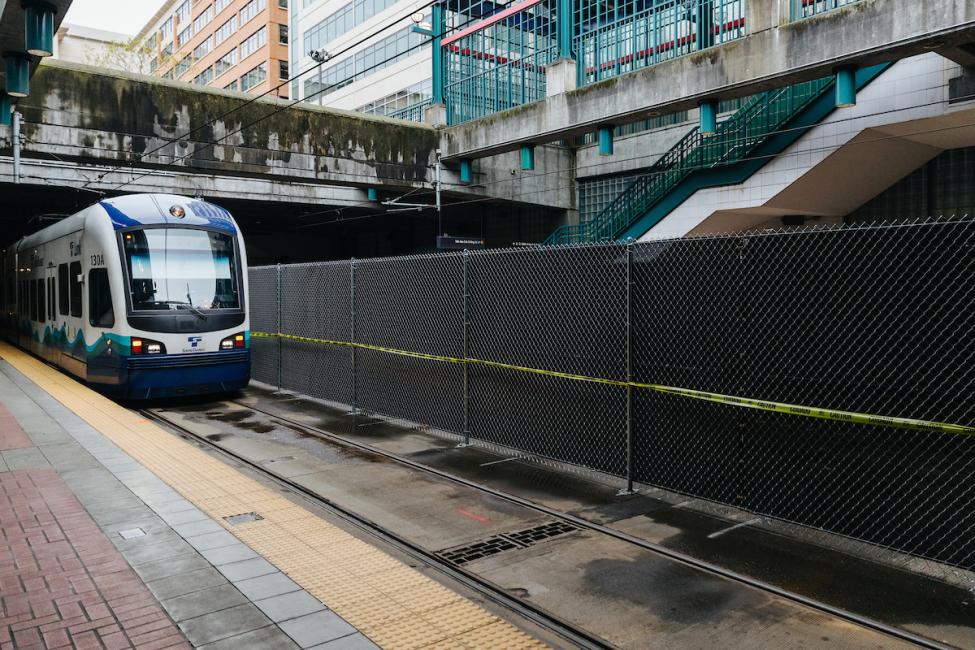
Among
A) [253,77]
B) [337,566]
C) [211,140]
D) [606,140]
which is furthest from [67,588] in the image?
[253,77]

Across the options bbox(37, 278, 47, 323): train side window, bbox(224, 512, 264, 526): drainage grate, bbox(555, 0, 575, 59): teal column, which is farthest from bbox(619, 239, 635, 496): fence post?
bbox(37, 278, 47, 323): train side window

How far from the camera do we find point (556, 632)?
14.7 ft

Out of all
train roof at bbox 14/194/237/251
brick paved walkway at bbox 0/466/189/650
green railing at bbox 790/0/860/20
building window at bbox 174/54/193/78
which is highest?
building window at bbox 174/54/193/78

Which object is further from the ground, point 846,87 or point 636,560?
point 846,87

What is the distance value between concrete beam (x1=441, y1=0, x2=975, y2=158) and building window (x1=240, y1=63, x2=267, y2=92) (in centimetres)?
5255

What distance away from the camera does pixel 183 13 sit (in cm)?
8319

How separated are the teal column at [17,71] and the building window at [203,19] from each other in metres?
74.9

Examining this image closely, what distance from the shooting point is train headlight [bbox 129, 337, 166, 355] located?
1204 cm

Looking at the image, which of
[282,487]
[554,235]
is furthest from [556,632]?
[554,235]

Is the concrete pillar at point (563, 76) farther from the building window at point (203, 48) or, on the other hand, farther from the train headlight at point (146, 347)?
the building window at point (203, 48)

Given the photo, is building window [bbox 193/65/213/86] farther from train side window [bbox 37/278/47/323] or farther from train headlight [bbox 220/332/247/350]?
train headlight [bbox 220/332/247/350]

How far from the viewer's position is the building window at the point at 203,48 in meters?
76.5

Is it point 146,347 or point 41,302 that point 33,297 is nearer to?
point 41,302

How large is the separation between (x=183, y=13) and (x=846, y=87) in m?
85.9
